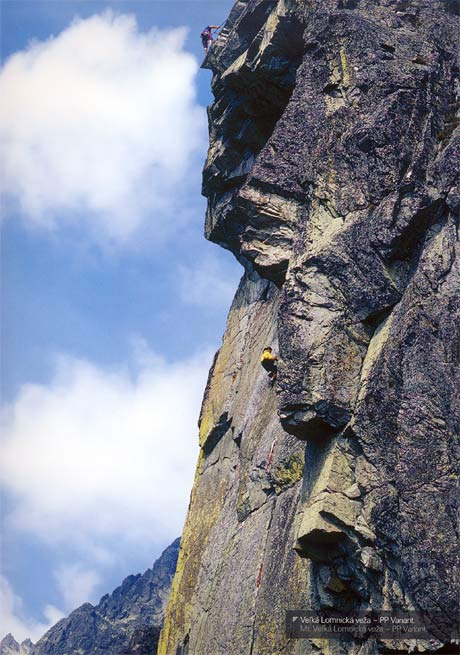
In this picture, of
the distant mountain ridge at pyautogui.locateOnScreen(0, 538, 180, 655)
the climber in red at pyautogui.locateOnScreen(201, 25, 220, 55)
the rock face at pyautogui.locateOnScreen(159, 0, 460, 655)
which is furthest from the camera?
the distant mountain ridge at pyautogui.locateOnScreen(0, 538, 180, 655)

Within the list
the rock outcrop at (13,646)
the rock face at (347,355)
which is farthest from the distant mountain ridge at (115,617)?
the rock face at (347,355)

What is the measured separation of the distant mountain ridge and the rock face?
87.9 meters

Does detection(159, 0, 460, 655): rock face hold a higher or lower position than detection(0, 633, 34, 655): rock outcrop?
lower

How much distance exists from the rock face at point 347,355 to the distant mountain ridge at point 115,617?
8789cm

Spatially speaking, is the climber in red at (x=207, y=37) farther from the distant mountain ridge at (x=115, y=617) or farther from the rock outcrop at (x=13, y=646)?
the rock outcrop at (x=13, y=646)

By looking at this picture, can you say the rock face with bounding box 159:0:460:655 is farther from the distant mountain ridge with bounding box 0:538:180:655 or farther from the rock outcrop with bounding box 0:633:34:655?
the rock outcrop with bounding box 0:633:34:655

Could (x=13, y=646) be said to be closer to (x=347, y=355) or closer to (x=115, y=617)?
(x=115, y=617)

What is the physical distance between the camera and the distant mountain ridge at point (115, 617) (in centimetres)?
12444

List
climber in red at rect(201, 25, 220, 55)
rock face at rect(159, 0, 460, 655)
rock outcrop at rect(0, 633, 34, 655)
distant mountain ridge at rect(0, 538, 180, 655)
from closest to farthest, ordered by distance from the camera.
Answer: rock face at rect(159, 0, 460, 655)
climber in red at rect(201, 25, 220, 55)
distant mountain ridge at rect(0, 538, 180, 655)
rock outcrop at rect(0, 633, 34, 655)

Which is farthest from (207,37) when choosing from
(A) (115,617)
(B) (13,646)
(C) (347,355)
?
(B) (13,646)

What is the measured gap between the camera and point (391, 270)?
78.7 feet

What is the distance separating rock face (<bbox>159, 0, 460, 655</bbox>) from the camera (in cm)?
2083

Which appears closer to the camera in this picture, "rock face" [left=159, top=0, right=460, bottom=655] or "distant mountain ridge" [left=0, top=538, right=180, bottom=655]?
"rock face" [left=159, top=0, right=460, bottom=655]

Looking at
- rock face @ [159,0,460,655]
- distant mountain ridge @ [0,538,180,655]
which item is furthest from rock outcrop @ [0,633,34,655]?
rock face @ [159,0,460,655]
